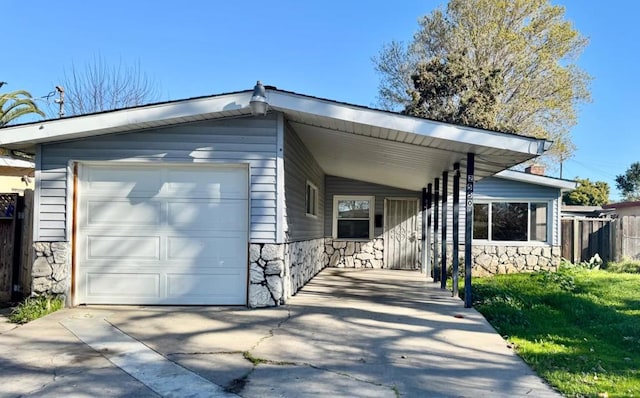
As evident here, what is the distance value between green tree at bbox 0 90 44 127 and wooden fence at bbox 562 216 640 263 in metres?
18.3

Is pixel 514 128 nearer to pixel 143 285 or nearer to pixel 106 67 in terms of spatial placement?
pixel 106 67

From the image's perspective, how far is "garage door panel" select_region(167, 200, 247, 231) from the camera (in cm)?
751

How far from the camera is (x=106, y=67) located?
1803cm

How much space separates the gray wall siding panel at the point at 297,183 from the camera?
8062 millimetres

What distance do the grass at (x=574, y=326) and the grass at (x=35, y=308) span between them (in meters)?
6.07

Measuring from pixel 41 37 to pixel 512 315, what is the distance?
1793 cm

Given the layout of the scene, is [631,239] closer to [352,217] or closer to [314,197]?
[352,217]

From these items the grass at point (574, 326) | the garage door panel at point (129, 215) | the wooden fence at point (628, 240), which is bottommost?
the grass at point (574, 326)

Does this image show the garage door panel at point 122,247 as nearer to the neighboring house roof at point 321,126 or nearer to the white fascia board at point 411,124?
the neighboring house roof at point 321,126

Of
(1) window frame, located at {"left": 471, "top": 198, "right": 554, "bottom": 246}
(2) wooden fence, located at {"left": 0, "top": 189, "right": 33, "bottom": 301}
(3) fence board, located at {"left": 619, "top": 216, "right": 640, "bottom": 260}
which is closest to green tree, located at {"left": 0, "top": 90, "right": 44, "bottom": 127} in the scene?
(2) wooden fence, located at {"left": 0, "top": 189, "right": 33, "bottom": 301}

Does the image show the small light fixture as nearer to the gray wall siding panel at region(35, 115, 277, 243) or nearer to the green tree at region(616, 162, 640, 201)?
the gray wall siding panel at region(35, 115, 277, 243)

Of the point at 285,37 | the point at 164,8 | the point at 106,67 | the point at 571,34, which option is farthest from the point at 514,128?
the point at 106,67

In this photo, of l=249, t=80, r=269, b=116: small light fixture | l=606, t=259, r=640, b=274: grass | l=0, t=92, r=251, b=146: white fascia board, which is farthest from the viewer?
l=606, t=259, r=640, b=274: grass

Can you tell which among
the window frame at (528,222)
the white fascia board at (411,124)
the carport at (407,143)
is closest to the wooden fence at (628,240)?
the window frame at (528,222)
